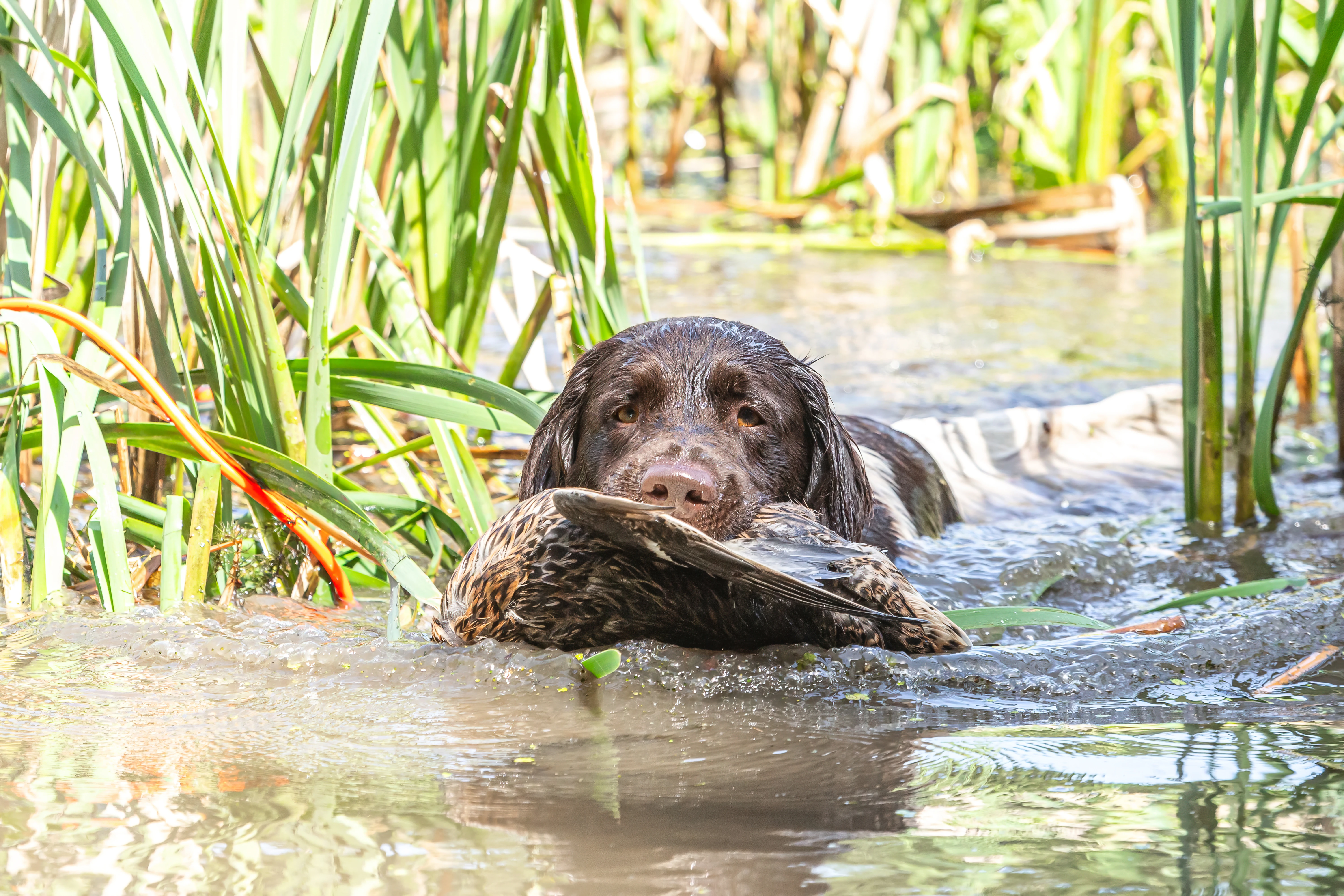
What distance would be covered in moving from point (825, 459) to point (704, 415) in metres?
0.33

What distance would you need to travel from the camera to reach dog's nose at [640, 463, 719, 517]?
94.7 inches

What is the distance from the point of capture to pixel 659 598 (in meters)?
2.36

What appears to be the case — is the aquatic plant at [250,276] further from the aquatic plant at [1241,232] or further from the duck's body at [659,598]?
the aquatic plant at [1241,232]

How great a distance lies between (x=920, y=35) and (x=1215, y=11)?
7.06 meters

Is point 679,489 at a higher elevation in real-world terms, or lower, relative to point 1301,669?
higher

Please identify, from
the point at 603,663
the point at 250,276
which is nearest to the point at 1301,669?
the point at 603,663

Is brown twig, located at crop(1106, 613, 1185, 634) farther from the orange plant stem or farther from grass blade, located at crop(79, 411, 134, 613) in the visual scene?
grass blade, located at crop(79, 411, 134, 613)

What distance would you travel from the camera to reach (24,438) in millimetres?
2850

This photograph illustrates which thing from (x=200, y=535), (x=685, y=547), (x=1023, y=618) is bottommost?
(x=1023, y=618)

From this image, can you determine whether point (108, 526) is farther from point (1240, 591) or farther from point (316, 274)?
point (1240, 591)

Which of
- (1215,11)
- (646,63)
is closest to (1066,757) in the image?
(1215,11)

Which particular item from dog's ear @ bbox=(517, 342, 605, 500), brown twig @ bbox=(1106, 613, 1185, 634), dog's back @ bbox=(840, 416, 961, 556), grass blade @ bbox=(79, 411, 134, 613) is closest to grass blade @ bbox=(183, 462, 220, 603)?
grass blade @ bbox=(79, 411, 134, 613)

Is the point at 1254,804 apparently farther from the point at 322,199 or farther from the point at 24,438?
the point at 24,438

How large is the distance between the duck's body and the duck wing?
15cm
